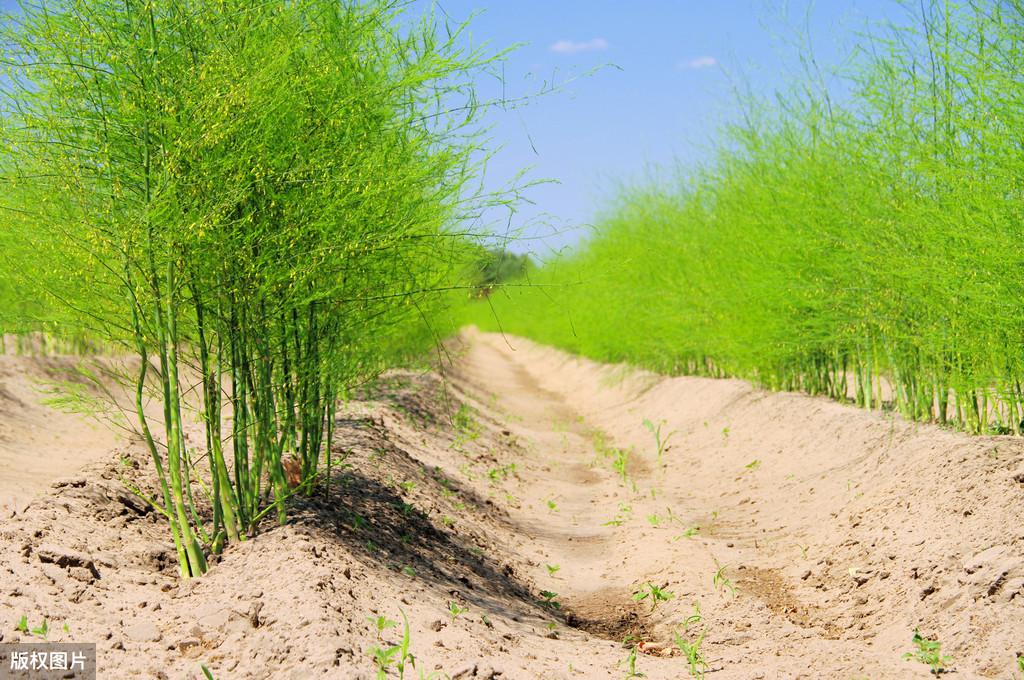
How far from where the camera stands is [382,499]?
5.43m

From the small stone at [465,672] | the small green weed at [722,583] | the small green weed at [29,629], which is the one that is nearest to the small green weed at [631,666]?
the small stone at [465,672]

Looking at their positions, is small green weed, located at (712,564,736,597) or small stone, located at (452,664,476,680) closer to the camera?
small stone, located at (452,664,476,680)

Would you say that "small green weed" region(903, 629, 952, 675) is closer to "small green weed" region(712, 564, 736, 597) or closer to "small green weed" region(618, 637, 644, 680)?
"small green weed" region(712, 564, 736, 597)

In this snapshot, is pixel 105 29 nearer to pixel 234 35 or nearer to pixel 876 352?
pixel 234 35

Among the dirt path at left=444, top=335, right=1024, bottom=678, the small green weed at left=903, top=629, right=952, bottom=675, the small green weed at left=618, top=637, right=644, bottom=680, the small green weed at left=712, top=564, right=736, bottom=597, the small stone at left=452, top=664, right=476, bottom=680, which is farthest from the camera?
the small green weed at left=712, top=564, right=736, bottom=597

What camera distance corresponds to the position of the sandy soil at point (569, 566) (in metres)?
3.50

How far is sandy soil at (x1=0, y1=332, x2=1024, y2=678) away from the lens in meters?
3.50

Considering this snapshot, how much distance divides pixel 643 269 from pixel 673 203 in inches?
38.4

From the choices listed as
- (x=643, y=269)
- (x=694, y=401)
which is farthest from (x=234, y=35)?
(x=643, y=269)

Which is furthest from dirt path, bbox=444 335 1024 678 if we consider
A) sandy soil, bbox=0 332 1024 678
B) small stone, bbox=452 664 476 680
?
small stone, bbox=452 664 476 680

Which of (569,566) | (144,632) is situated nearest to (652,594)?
(569,566)

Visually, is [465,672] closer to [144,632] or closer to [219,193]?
[144,632]

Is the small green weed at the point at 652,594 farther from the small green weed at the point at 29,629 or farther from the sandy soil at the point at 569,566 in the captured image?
the small green weed at the point at 29,629

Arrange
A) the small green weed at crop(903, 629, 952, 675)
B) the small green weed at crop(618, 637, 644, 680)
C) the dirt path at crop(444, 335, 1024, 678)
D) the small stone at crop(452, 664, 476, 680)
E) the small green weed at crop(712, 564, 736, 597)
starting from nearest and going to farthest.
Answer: the small stone at crop(452, 664, 476, 680) → the small green weed at crop(618, 637, 644, 680) → the small green weed at crop(903, 629, 952, 675) → the dirt path at crop(444, 335, 1024, 678) → the small green weed at crop(712, 564, 736, 597)
